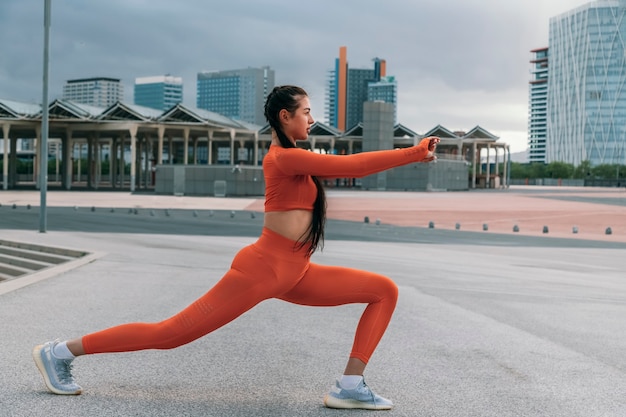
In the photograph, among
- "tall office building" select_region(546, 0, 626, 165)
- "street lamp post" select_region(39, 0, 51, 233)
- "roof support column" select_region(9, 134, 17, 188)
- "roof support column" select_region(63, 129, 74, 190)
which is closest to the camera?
"street lamp post" select_region(39, 0, 51, 233)

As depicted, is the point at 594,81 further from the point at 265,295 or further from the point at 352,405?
the point at 265,295

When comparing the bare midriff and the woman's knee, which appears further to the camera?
the woman's knee

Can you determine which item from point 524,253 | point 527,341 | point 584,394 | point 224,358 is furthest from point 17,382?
point 524,253

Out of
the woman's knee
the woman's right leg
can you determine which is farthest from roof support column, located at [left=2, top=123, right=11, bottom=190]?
the woman's knee

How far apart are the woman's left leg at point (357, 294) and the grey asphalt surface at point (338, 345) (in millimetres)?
426

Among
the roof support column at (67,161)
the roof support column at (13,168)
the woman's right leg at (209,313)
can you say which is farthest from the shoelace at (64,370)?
the roof support column at (13,168)

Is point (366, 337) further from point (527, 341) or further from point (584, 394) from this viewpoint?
point (527, 341)

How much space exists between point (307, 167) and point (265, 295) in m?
0.75

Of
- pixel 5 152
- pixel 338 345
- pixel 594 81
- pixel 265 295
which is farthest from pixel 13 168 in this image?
pixel 594 81

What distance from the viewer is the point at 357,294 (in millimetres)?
4344

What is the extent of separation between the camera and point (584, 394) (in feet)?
16.1

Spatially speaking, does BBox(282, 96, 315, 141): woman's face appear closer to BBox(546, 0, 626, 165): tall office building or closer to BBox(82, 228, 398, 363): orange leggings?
BBox(82, 228, 398, 363): orange leggings

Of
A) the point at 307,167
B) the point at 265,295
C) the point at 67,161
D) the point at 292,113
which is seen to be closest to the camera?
the point at 307,167

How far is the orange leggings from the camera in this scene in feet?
13.7
